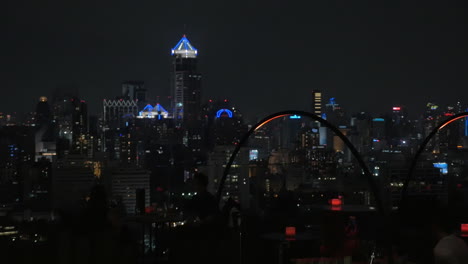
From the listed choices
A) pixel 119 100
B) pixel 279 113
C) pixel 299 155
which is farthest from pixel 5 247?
pixel 119 100

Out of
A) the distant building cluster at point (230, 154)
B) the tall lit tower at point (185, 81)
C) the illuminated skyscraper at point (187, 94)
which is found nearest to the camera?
the distant building cluster at point (230, 154)

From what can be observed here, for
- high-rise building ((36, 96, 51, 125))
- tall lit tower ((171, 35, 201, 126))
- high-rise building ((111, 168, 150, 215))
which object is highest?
tall lit tower ((171, 35, 201, 126))

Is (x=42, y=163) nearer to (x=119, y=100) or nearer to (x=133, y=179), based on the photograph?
(x=133, y=179)

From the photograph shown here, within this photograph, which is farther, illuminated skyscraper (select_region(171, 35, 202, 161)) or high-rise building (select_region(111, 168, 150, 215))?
illuminated skyscraper (select_region(171, 35, 202, 161))

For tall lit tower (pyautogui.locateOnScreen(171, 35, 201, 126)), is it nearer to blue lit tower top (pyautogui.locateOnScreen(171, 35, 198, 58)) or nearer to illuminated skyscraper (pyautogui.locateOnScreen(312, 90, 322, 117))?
blue lit tower top (pyautogui.locateOnScreen(171, 35, 198, 58))

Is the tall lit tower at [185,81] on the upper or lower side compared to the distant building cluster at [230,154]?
upper

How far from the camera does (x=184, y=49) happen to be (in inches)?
3036

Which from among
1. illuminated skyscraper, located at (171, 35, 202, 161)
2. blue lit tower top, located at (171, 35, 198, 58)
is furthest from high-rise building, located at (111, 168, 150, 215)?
blue lit tower top, located at (171, 35, 198, 58)

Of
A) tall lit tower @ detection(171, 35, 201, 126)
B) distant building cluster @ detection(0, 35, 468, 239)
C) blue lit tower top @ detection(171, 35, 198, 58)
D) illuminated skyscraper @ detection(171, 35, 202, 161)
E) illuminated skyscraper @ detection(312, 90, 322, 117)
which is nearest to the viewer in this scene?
distant building cluster @ detection(0, 35, 468, 239)

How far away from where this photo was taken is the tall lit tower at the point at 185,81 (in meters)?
56.9

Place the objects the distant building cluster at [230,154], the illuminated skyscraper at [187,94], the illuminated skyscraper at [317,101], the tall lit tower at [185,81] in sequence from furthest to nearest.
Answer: the tall lit tower at [185,81]
the illuminated skyscraper at [187,94]
the illuminated skyscraper at [317,101]
the distant building cluster at [230,154]

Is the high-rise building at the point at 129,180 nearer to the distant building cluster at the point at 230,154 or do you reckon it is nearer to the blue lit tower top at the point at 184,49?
the distant building cluster at the point at 230,154

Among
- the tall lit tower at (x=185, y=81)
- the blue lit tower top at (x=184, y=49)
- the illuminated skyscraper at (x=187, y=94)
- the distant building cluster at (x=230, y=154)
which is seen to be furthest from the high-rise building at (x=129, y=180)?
the blue lit tower top at (x=184, y=49)

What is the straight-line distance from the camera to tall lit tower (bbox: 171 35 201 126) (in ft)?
187
